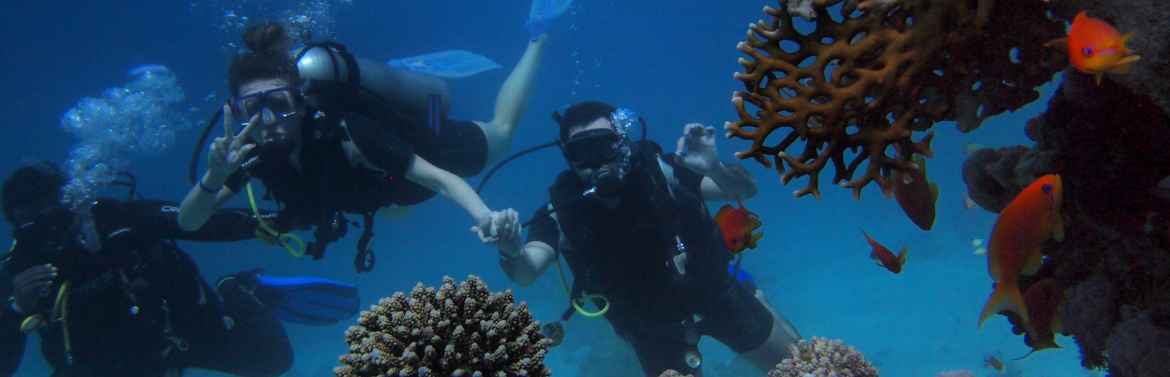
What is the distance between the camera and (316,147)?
6125mm

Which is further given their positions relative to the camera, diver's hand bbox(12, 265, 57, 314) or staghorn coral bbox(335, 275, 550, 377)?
diver's hand bbox(12, 265, 57, 314)

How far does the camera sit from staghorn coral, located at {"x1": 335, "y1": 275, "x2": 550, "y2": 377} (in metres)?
2.26

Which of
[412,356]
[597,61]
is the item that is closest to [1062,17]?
[412,356]

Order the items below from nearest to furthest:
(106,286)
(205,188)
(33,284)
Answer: (205,188), (33,284), (106,286)

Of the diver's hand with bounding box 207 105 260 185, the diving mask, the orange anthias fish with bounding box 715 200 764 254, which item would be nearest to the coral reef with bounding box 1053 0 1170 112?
the orange anthias fish with bounding box 715 200 764 254

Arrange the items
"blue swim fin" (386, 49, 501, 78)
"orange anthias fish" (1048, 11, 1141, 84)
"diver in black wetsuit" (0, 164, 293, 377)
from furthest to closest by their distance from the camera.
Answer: "blue swim fin" (386, 49, 501, 78) < "diver in black wetsuit" (0, 164, 293, 377) < "orange anthias fish" (1048, 11, 1141, 84)

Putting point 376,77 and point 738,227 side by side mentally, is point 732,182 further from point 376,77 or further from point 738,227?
point 376,77

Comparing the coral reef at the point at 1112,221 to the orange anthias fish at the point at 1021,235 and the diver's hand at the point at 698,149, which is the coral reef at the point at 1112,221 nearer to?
the orange anthias fish at the point at 1021,235

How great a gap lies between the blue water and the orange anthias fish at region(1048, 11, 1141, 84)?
15.7m

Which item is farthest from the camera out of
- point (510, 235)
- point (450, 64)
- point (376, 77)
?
point (450, 64)

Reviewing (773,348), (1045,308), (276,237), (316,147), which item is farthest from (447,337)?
(773,348)

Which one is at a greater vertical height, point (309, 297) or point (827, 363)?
point (827, 363)

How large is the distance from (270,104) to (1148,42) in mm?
6518

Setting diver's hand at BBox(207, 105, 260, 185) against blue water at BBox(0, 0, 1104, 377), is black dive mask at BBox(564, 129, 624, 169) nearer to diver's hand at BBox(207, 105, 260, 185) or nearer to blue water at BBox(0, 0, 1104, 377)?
diver's hand at BBox(207, 105, 260, 185)
